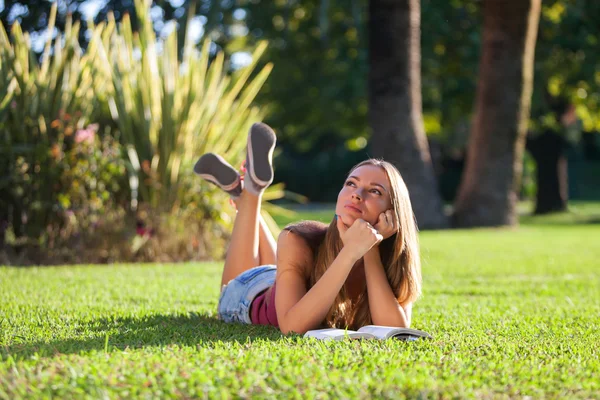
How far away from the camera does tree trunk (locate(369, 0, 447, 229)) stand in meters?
13.1

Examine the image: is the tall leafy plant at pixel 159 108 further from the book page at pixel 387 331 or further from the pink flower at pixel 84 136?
the book page at pixel 387 331

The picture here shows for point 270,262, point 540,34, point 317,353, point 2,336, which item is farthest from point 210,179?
point 540,34

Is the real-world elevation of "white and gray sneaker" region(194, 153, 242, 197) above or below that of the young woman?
above

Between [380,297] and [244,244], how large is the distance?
1371 mm

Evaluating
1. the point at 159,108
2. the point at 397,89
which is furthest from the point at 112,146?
the point at 397,89

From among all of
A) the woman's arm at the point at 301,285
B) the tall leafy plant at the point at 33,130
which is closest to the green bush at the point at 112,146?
the tall leafy plant at the point at 33,130

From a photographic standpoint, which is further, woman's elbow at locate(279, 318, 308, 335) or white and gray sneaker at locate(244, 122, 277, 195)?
white and gray sneaker at locate(244, 122, 277, 195)

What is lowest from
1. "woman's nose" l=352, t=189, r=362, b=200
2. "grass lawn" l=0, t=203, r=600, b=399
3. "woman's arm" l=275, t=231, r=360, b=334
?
"grass lawn" l=0, t=203, r=600, b=399

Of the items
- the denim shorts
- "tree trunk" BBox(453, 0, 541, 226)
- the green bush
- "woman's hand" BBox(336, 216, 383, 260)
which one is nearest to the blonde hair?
"woman's hand" BBox(336, 216, 383, 260)

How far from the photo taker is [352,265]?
343 cm

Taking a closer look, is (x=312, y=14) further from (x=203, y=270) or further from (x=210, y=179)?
(x=210, y=179)

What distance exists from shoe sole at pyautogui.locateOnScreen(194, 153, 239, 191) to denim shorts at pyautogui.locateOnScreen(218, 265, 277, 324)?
2.57 feet

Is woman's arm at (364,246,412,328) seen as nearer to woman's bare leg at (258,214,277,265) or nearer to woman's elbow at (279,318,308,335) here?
woman's elbow at (279,318,308,335)

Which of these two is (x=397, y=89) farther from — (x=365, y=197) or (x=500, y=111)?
(x=365, y=197)
